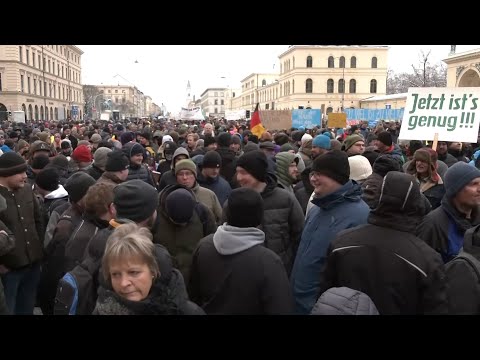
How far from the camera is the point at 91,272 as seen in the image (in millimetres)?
2717

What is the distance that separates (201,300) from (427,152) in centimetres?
362

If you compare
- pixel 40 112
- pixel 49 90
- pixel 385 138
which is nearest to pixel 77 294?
pixel 385 138

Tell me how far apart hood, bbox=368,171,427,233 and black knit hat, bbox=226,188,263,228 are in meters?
0.70

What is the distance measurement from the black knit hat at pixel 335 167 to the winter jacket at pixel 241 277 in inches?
34.3

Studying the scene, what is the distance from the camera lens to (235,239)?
271cm

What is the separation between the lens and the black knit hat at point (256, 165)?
421 cm

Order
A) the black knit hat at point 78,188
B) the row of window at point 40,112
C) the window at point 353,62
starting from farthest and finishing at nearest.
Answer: the window at point 353,62, the row of window at point 40,112, the black knit hat at point 78,188

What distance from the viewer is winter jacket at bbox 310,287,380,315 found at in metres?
1.94

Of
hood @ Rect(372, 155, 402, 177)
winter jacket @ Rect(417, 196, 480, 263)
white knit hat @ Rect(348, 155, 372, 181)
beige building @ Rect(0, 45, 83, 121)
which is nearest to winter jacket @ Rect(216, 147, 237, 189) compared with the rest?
white knit hat @ Rect(348, 155, 372, 181)

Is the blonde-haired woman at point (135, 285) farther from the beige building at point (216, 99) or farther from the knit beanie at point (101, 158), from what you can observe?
the beige building at point (216, 99)

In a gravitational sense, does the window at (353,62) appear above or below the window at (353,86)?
above

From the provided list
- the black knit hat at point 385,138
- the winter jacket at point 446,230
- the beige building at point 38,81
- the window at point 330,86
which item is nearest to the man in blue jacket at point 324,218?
the winter jacket at point 446,230

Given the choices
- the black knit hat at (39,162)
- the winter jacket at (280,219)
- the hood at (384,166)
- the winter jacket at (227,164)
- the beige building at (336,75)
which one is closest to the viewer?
the winter jacket at (280,219)
